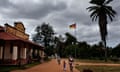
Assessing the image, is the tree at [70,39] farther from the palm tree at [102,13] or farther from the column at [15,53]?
the column at [15,53]

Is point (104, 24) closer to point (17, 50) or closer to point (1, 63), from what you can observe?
point (17, 50)

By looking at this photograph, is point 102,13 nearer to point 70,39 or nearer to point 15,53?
point 15,53

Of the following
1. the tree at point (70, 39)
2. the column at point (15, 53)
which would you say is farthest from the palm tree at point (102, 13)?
the tree at point (70, 39)

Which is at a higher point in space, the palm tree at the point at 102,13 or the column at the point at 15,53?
the palm tree at the point at 102,13

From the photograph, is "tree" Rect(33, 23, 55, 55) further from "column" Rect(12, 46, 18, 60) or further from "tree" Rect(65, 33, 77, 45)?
"column" Rect(12, 46, 18, 60)

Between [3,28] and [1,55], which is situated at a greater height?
[3,28]

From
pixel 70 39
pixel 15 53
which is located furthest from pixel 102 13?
pixel 70 39

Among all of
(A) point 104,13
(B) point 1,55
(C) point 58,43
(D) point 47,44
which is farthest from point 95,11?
(C) point 58,43

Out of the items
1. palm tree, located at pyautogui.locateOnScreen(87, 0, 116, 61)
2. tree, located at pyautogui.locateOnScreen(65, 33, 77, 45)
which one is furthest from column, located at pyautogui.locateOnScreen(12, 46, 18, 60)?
tree, located at pyautogui.locateOnScreen(65, 33, 77, 45)

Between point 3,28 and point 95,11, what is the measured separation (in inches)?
1304

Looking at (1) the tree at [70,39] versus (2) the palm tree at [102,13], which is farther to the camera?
(1) the tree at [70,39]

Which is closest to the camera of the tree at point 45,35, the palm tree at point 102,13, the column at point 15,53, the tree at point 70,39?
the column at point 15,53

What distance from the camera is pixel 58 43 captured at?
136m

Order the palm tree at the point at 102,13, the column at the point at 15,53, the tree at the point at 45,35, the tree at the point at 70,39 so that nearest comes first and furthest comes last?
Answer: the column at the point at 15,53, the palm tree at the point at 102,13, the tree at the point at 45,35, the tree at the point at 70,39
